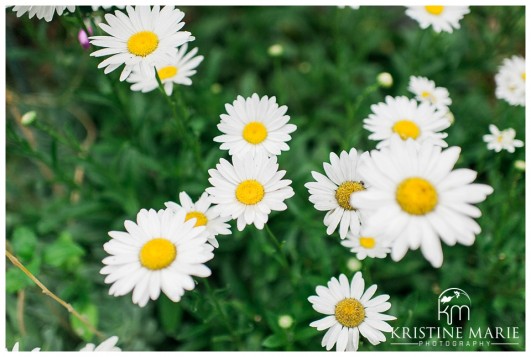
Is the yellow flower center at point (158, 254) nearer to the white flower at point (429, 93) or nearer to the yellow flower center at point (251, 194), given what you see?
the yellow flower center at point (251, 194)

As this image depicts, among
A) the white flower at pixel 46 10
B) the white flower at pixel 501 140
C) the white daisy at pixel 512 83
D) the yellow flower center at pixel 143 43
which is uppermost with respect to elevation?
the white daisy at pixel 512 83

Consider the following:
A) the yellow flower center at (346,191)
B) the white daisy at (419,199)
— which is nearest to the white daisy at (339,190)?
the yellow flower center at (346,191)

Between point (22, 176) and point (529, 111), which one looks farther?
point (22, 176)

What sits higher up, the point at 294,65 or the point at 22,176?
the point at 294,65

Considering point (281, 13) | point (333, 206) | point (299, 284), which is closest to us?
point (333, 206)

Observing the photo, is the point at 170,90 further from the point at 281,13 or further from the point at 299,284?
the point at 281,13

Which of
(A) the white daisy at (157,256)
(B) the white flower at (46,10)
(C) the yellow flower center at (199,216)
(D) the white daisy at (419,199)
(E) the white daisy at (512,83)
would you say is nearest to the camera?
(D) the white daisy at (419,199)
